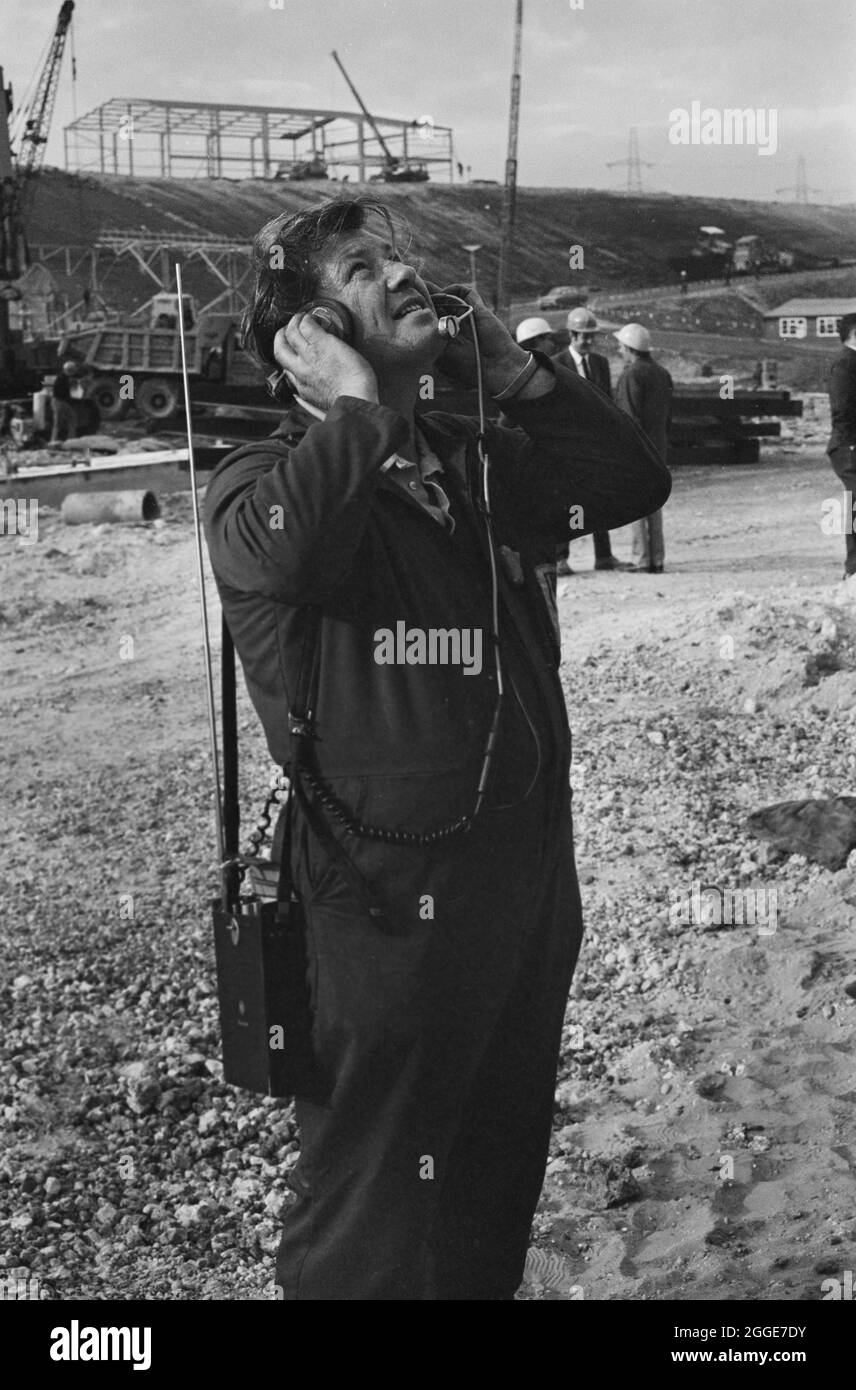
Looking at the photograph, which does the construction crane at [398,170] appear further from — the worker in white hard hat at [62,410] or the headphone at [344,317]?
the headphone at [344,317]

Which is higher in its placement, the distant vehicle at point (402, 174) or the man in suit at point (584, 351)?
the distant vehicle at point (402, 174)

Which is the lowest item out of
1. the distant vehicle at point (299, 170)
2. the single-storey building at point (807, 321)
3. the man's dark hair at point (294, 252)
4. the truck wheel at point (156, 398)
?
the man's dark hair at point (294, 252)

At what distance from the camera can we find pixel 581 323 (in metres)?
9.52

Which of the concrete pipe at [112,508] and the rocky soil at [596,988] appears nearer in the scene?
the rocky soil at [596,988]

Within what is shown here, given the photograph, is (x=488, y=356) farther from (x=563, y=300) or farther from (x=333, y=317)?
(x=563, y=300)

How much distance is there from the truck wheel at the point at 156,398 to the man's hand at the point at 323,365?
19.8 meters

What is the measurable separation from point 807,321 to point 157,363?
13710 millimetres

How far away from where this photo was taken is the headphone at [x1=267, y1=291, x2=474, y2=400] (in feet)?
7.24

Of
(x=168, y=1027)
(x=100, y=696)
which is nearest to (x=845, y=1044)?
(x=168, y=1027)

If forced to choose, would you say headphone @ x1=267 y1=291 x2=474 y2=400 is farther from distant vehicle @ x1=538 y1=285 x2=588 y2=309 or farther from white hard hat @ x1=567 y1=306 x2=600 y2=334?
distant vehicle @ x1=538 y1=285 x2=588 y2=309

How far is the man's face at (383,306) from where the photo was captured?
2240 millimetres

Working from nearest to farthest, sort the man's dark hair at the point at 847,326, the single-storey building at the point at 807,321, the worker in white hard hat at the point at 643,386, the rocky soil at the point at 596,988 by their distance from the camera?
the rocky soil at the point at 596,988 → the man's dark hair at the point at 847,326 → the worker in white hard hat at the point at 643,386 → the single-storey building at the point at 807,321

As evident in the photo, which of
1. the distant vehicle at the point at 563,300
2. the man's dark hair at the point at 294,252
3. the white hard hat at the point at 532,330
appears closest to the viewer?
the man's dark hair at the point at 294,252

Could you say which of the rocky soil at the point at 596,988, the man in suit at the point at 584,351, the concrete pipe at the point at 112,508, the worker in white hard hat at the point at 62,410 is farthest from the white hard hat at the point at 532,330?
the worker in white hard hat at the point at 62,410
